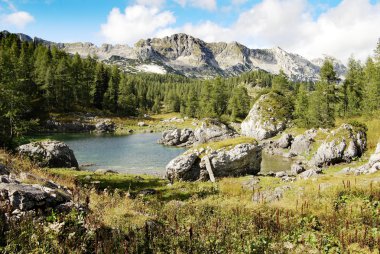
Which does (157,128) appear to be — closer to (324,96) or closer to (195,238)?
(324,96)

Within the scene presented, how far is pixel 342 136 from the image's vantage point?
40.0m

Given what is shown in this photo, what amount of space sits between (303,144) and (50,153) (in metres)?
37.8

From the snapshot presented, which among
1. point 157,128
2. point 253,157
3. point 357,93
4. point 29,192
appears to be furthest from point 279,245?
point 157,128

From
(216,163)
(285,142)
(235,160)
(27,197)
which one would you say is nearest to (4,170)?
(27,197)

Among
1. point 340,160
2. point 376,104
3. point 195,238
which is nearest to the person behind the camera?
point 195,238

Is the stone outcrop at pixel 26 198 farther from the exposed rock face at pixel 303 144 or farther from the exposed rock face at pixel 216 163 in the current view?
the exposed rock face at pixel 303 144

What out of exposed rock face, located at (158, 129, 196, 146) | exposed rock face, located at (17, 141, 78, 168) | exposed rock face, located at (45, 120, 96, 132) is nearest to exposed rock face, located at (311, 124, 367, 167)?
exposed rock face, located at (158, 129, 196, 146)

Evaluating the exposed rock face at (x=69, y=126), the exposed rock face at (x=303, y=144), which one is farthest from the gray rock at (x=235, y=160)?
the exposed rock face at (x=69, y=126)

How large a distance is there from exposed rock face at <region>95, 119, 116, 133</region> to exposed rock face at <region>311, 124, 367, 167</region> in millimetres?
62217

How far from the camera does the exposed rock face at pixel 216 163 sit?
27016mm

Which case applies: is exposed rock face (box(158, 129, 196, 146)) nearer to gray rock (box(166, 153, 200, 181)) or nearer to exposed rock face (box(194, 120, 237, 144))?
exposed rock face (box(194, 120, 237, 144))

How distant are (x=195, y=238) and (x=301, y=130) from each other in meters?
62.5

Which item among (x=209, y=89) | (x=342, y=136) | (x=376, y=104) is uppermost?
(x=209, y=89)

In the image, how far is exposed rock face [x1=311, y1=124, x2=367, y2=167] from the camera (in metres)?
38.6
